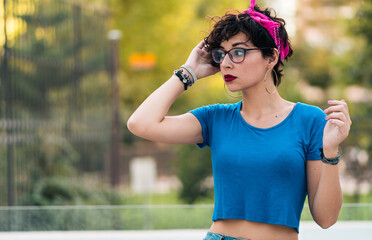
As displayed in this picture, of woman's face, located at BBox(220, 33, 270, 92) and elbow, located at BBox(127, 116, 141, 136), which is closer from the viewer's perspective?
woman's face, located at BBox(220, 33, 270, 92)

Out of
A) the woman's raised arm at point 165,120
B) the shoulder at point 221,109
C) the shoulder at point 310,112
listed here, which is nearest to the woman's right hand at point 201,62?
the woman's raised arm at point 165,120

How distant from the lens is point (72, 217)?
4.13m

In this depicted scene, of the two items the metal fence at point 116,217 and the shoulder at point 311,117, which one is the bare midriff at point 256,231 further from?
the metal fence at point 116,217

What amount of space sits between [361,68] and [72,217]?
8108 mm

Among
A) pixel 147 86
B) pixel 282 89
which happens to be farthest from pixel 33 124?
pixel 147 86

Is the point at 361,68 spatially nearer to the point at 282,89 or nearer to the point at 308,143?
the point at 282,89

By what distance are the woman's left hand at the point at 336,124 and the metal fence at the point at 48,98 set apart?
5159 mm

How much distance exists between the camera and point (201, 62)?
7.07ft

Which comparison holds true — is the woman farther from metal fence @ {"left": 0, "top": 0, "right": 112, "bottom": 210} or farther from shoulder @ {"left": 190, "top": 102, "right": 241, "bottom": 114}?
metal fence @ {"left": 0, "top": 0, "right": 112, "bottom": 210}

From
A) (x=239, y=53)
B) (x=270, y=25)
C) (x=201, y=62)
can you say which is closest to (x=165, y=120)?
(x=201, y=62)

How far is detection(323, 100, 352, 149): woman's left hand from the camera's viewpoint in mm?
1748

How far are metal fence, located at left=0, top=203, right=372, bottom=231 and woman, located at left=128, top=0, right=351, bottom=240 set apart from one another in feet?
6.68

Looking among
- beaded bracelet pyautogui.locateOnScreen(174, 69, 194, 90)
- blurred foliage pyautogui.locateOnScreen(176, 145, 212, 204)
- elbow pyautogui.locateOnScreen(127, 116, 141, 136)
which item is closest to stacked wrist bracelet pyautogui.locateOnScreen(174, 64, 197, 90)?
beaded bracelet pyautogui.locateOnScreen(174, 69, 194, 90)

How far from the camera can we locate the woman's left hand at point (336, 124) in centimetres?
175
